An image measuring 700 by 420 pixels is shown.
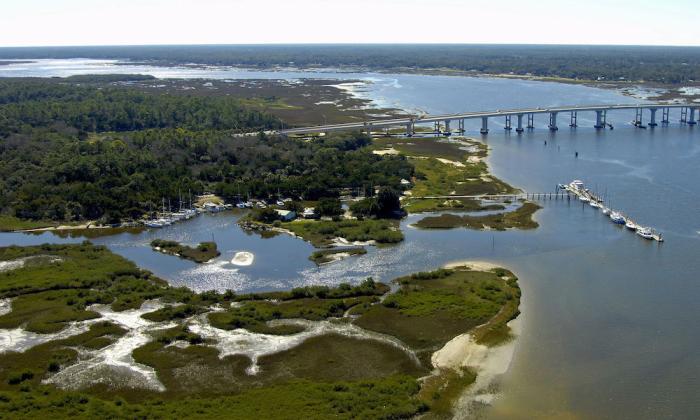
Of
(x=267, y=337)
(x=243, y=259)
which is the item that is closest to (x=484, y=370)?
(x=267, y=337)

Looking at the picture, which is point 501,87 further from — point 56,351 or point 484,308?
point 56,351

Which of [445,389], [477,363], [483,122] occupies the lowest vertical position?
[445,389]

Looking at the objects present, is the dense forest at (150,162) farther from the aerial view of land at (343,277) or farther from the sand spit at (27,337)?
the sand spit at (27,337)

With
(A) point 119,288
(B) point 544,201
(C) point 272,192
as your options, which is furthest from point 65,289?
(B) point 544,201

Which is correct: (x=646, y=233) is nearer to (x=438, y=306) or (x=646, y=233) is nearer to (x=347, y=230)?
(x=438, y=306)

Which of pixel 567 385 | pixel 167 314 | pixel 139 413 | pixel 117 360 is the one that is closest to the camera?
pixel 139 413

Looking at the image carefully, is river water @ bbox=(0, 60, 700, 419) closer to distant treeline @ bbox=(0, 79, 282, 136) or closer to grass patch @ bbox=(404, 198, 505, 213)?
grass patch @ bbox=(404, 198, 505, 213)

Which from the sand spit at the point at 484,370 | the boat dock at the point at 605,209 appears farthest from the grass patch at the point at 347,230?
the boat dock at the point at 605,209
